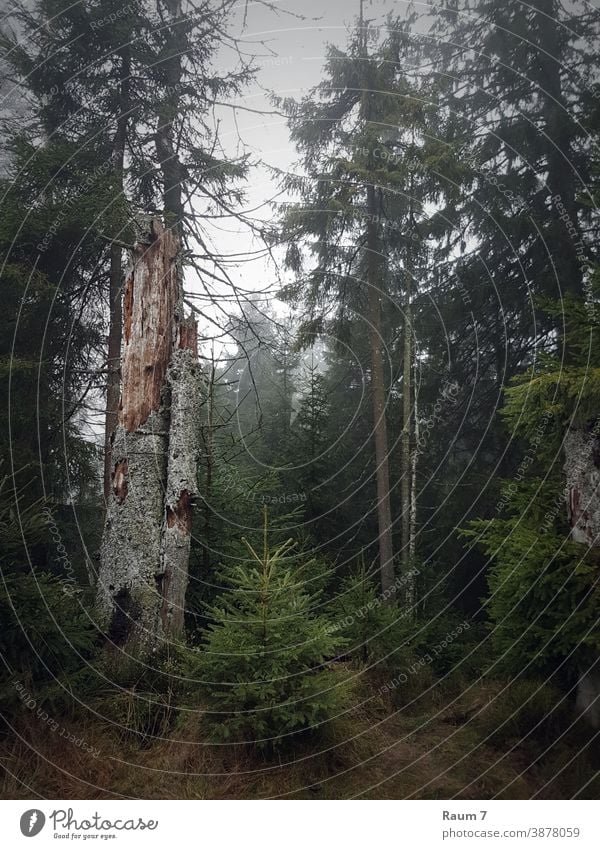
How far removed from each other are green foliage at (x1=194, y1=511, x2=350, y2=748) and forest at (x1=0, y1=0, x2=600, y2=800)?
35mm

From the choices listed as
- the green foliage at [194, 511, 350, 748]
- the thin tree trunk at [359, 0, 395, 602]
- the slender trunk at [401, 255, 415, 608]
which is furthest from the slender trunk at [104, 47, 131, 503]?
the slender trunk at [401, 255, 415, 608]

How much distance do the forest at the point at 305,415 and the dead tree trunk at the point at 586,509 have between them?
20mm

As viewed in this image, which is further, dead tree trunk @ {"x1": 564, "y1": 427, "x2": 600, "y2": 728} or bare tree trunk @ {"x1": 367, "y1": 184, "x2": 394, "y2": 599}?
bare tree trunk @ {"x1": 367, "y1": 184, "x2": 394, "y2": 599}

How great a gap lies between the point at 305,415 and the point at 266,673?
8787 millimetres

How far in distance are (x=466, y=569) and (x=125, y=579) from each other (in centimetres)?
864

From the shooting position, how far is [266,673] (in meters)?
3.97

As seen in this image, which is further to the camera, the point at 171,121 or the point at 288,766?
the point at 171,121

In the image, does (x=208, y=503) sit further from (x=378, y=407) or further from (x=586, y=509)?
(x=378, y=407)

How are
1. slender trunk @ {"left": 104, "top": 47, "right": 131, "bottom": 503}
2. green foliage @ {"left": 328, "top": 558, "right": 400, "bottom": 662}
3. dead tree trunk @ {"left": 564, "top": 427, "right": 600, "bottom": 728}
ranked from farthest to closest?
slender trunk @ {"left": 104, "top": 47, "right": 131, "bottom": 503}, green foliage @ {"left": 328, "top": 558, "right": 400, "bottom": 662}, dead tree trunk @ {"left": 564, "top": 427, "right": 600, "bottom": 728}

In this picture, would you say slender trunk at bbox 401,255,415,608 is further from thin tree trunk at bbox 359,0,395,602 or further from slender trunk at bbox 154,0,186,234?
slender trunk at bbox 154,0,186,234

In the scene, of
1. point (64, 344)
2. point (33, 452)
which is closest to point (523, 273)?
point (64, 344)

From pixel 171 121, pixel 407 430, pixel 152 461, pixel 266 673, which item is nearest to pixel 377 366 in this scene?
pixel 407 430

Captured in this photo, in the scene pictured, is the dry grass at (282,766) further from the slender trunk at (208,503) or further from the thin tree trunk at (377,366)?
the thin tree trunk at (377,366)

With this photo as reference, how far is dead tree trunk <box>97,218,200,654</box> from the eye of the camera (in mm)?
5445
